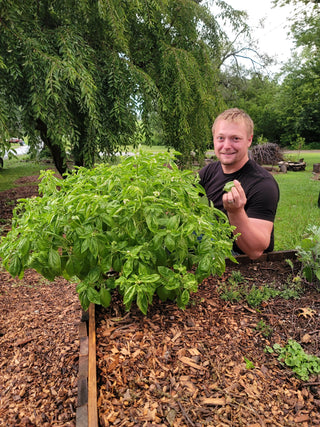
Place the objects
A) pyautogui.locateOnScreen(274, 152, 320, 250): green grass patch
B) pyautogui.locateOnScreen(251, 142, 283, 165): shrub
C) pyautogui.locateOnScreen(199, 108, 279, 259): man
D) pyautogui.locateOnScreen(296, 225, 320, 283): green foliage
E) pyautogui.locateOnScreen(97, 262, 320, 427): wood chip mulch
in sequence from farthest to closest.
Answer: pyautogui.locateOnScreen(251, 142, 283, 165): shrub → pyautogui.locateOnScreen(274, 152, 320, 250): green grass patch → pyautogui.locateOnScreen(296, 225, 320, 283): green foliage → pyautogui.locateOnScreen(199, 108, 279, 259): man → pyautogui.locateOnScreen(97, 262, 320, 427): wood chip mulch

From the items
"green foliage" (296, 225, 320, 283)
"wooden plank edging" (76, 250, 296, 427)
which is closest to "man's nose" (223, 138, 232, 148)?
"green foliage" (296, 225, 320, 283)

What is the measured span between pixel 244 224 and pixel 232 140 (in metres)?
0.71

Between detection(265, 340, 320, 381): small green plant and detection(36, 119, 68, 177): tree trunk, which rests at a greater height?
detection(36, 119, 68, 177): tree trunk

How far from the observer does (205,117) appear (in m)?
6.44

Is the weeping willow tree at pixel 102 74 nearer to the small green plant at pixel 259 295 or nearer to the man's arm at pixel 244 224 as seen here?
the man's arm at pixel 244 224

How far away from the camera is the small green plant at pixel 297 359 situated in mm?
1470

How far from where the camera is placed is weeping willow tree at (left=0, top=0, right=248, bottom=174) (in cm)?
397

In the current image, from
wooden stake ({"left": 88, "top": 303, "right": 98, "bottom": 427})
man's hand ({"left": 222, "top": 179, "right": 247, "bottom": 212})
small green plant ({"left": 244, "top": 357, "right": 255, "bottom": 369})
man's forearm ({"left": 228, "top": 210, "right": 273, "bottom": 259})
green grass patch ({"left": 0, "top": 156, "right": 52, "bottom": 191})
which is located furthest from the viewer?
green grass patch ({"left": 0, "top": 156, "right": 52, "bottom": 191})

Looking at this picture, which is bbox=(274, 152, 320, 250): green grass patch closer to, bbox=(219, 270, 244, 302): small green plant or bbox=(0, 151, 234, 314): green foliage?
bbox=(219, 270, 244, 302): small green plant

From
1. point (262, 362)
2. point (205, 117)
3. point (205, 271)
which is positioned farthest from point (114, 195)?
point (205, 117)

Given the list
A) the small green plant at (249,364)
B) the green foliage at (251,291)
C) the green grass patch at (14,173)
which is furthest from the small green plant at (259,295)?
the green grass patch at (14,173)

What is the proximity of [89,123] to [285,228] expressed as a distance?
3.98 m

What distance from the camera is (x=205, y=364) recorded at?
1462 mm

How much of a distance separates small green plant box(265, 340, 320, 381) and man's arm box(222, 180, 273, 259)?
65cm
